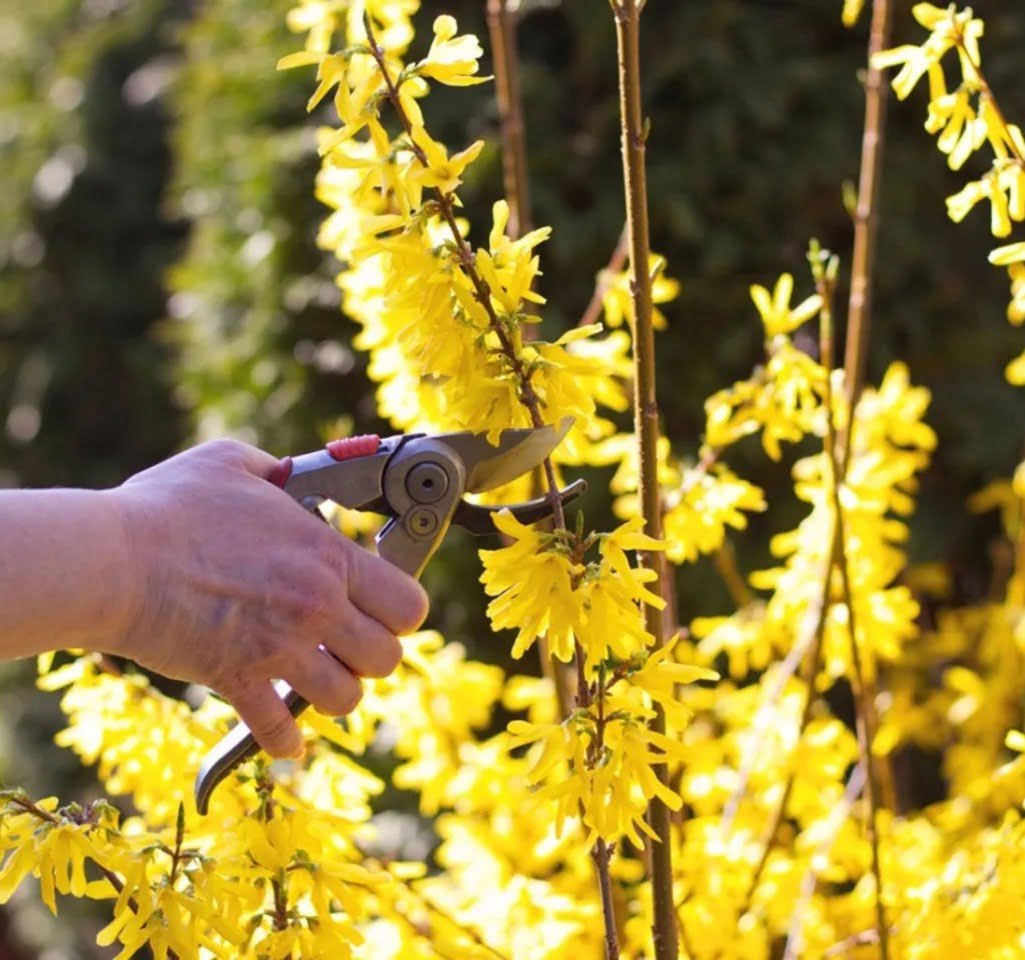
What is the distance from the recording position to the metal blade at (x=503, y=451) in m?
1.21

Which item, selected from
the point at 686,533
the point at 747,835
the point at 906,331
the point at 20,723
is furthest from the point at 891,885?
the point at 20,723

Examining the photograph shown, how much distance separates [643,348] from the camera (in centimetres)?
129

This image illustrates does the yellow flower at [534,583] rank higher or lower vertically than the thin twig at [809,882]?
higher

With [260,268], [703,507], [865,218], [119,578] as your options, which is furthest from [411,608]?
[260,268]

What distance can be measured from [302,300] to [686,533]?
5.34 feet

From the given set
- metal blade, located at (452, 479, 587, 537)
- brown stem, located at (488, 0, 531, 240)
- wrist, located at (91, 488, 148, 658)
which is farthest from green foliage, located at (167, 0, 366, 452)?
wrist, located at (91, 488, 148, 658)

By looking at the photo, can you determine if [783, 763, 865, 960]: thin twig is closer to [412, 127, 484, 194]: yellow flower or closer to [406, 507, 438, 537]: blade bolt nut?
[406, 507, 438, 537]: blade bolt nut

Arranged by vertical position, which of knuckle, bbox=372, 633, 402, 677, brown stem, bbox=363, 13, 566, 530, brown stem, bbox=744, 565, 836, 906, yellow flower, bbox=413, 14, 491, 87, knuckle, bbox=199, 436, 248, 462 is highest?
yellow flower, bbox=413, 14, 491, 87

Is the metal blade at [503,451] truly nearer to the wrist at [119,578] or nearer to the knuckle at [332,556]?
the knuckle at [332,556]

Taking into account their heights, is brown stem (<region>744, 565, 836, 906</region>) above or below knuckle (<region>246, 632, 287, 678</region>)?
below

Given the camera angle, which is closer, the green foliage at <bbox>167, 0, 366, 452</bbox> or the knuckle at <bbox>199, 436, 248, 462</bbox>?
the knuckle at <bbox>199, 436, 248, 462</bbox>

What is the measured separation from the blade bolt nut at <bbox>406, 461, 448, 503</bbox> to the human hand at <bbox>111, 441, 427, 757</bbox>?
11 centimetres

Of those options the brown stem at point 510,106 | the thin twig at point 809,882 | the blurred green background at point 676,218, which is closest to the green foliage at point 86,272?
the blurred green background at point 676,218

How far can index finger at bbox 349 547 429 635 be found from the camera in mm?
1117
